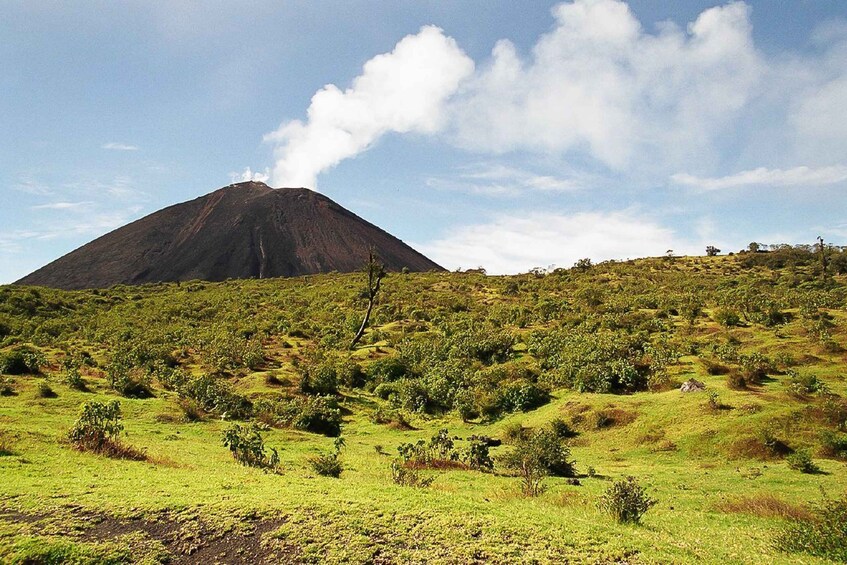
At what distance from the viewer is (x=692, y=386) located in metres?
24.5

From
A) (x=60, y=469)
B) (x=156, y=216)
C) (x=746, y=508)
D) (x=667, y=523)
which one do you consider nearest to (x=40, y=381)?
(x=60, y=469)

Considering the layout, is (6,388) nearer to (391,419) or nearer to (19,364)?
(19,364)

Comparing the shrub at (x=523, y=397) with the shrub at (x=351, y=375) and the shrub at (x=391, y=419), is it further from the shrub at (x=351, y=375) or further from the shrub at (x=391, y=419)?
the shrub at (x=351, y=375)

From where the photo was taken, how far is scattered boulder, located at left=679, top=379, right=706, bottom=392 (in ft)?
79.8

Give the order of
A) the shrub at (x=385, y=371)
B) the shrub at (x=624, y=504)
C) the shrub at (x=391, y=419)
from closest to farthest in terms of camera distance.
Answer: the shrub at (x=624, y=504), the shrub at (x=391, y=419), the shrub at (x=385, y=371)

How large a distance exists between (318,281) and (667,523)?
76.0 meters

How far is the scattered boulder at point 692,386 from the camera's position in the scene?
79.8ft

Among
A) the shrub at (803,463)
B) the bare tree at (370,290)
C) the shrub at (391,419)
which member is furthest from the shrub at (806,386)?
the bare tree at (370,290)

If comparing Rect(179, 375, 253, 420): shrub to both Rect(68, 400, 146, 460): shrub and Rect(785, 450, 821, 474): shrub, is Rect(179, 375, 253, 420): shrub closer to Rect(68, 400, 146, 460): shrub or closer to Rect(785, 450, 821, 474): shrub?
Rect(68, 400, 146, 460): shrub

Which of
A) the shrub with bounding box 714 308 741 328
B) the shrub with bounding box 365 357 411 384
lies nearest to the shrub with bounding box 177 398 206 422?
the shrub with bounding box 365 357 411 384

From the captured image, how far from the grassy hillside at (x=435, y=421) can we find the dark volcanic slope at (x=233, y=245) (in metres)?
66.1

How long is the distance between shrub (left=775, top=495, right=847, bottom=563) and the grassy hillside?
0.52 ft

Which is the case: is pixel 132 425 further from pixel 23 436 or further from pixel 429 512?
pixel 429 512

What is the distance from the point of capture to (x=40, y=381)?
25.3 m
